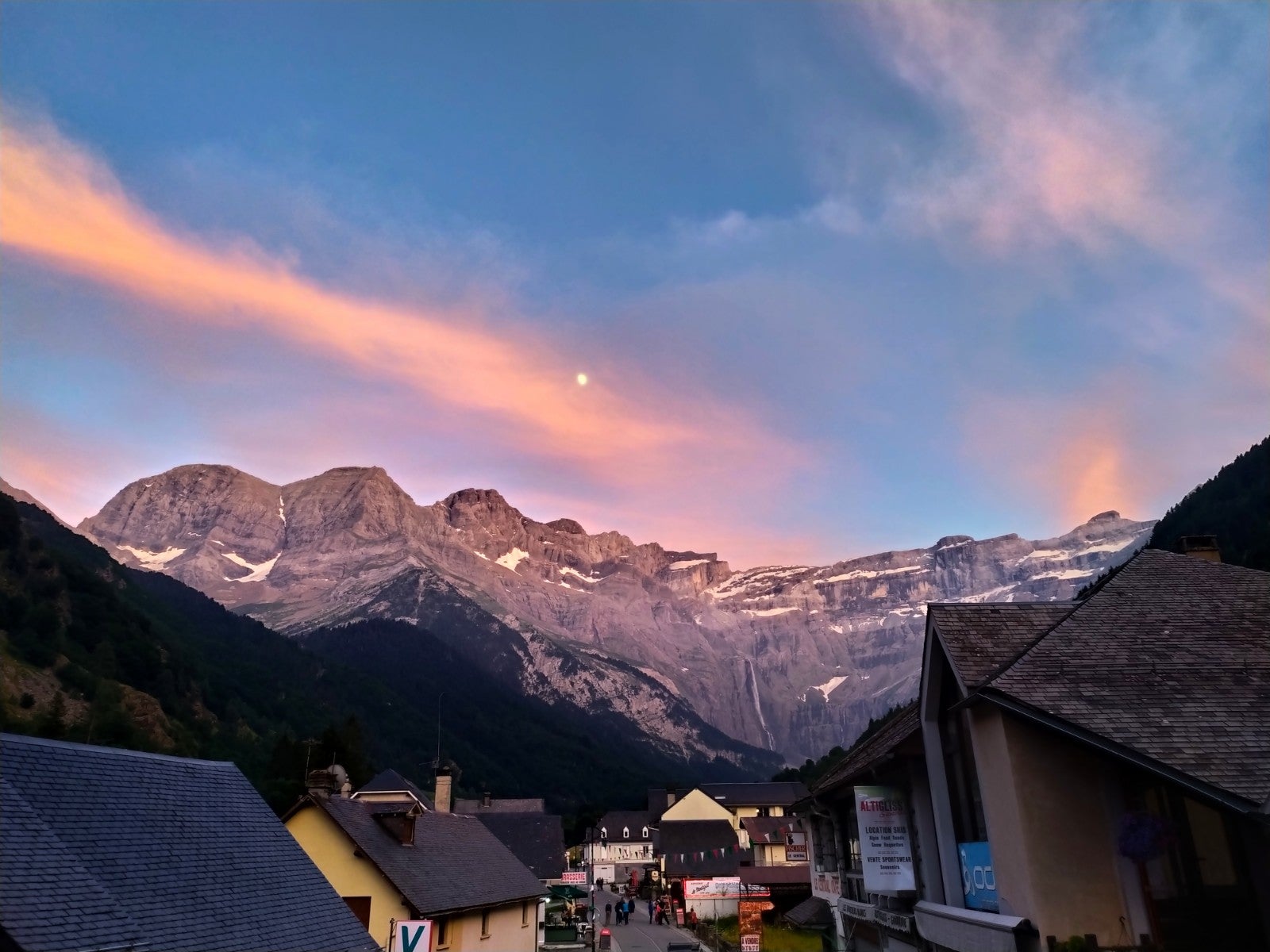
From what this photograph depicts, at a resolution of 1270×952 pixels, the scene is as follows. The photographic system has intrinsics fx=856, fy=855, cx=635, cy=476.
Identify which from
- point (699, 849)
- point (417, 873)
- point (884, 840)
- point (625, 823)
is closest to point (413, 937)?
point (884, 840)

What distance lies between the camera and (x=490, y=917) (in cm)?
3114

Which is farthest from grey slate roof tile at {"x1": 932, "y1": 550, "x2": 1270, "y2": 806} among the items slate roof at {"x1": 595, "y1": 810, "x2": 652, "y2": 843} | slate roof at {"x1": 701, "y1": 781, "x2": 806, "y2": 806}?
slate roof at {"x1": 595, "y1": 810, "x2": 652, "y2": 843}

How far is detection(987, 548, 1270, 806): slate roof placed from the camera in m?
11.3

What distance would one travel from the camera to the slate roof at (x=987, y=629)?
48.4 feet

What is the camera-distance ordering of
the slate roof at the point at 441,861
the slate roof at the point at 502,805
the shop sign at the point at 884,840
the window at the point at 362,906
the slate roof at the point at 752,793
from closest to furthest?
1. the shop sign at the point at 884,840
2. the window at the point at 362,906
3. the slate roof at the point at 441,861
4. the slate roof at the point at 502,805
5. the slate roof at the point at 752,793

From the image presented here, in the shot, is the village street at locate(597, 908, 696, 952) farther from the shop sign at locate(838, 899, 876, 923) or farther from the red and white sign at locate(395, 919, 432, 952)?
the red and white sign at locate(395, 919, 432, 952)

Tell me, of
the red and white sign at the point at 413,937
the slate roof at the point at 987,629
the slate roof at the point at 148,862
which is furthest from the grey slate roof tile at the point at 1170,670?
the slate roof at the point at 148,862

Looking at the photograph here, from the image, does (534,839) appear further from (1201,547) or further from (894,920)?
(1201,547)

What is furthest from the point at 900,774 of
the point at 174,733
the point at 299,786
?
the point at 174,733

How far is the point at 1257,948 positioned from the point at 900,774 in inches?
345

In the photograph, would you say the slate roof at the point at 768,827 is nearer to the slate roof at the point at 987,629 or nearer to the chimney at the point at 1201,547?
the chimney at the point at 1201,547

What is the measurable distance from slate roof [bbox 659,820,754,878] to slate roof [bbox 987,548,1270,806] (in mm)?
65338

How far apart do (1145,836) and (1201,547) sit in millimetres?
10380

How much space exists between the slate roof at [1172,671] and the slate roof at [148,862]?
12825mm
